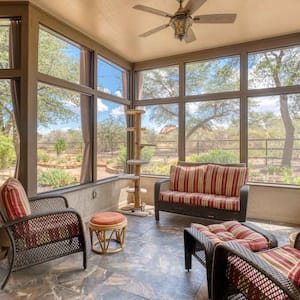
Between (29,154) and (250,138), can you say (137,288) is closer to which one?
(29,154)

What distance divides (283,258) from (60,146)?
3.15 metres

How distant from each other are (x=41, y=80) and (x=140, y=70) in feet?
8.33

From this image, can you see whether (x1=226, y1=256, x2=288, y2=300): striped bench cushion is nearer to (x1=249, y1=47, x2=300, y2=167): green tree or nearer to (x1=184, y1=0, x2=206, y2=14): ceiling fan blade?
(x1=184, y1=0, x2=206, y2=14): ceiling fan blade

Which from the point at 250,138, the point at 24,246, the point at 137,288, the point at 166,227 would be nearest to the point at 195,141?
the point at 250,138

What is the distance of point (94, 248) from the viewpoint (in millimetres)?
2855

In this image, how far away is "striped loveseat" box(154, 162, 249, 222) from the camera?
3.41 meters

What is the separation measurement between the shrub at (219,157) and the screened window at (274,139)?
28 centimetres

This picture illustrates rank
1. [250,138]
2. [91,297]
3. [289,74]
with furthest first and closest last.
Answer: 1. [250,138]
2. [289,74]
3. [91,297]

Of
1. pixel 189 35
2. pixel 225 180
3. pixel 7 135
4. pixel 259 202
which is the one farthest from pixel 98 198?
pixel 189 35

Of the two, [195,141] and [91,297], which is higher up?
[195,141]

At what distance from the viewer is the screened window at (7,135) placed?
305 cm

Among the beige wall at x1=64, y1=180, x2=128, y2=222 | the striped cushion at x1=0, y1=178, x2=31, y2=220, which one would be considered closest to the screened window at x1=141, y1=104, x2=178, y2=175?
the beige wall at x1=64, y1=180, x2=128, y2=222

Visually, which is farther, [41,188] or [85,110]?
[85,110]

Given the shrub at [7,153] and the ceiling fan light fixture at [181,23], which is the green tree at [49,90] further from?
the ceiling fan light fixture at [181,23]
